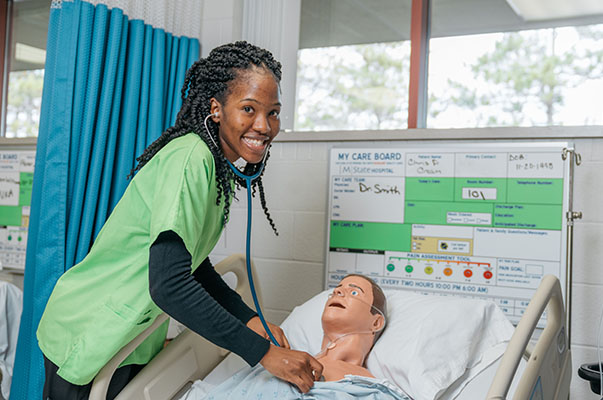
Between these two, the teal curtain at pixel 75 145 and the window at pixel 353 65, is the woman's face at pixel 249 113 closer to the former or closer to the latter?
the teal curtain at pixel 75 145

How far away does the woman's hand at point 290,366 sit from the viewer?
4.09ft

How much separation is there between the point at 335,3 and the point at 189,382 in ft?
5.74

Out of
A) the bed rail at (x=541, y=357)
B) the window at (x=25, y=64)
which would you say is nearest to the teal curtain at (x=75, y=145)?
the bed rail at (x=541, y=357)

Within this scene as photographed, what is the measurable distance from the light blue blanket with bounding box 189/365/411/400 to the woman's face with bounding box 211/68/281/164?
550mm

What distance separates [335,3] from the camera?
8.40 feet

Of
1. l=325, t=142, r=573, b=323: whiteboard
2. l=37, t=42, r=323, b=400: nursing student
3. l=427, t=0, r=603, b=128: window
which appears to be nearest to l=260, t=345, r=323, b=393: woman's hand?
l=37, t=42, r=323, b=400: nursing student

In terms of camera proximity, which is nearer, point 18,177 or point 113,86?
point 113,86

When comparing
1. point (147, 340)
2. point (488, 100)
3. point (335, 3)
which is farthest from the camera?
point (335, 3)

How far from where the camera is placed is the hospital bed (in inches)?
46.2

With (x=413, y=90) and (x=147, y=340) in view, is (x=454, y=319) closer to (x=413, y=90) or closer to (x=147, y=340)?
(x=147, y=340)

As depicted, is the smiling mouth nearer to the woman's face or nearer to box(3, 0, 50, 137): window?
the woman's face

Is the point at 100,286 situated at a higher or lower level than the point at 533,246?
lower

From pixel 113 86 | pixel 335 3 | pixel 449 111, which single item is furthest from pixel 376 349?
pixel 335 3

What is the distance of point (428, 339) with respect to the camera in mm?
1621
